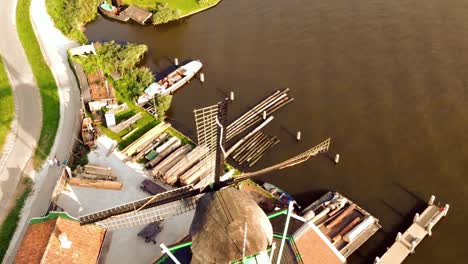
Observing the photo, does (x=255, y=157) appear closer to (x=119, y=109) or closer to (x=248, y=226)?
(x=119, y=109)

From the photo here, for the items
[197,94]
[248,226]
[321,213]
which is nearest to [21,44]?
[197,94]

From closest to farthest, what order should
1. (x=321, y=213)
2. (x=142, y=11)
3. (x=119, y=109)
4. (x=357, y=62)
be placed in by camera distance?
(x=321, y=213) < (x=119, y=109) < (x=357, y=62) < (x=142, y=11)

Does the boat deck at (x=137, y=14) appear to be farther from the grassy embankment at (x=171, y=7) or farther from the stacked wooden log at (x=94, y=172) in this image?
the stacked wooden log at (x=94, y=172)

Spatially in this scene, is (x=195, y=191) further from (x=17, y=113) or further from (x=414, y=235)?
(x=17, y=113)

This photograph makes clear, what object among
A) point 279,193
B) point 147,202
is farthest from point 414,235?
point 147,202

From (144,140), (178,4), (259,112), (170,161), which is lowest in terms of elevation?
(170,161)

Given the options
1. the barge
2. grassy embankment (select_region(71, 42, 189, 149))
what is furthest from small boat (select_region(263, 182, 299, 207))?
grassy embankment (select_region(71, 42, 189, 149))

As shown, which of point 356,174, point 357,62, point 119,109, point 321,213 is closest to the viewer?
point 321,213

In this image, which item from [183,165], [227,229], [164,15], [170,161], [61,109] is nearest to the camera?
[227,229]
